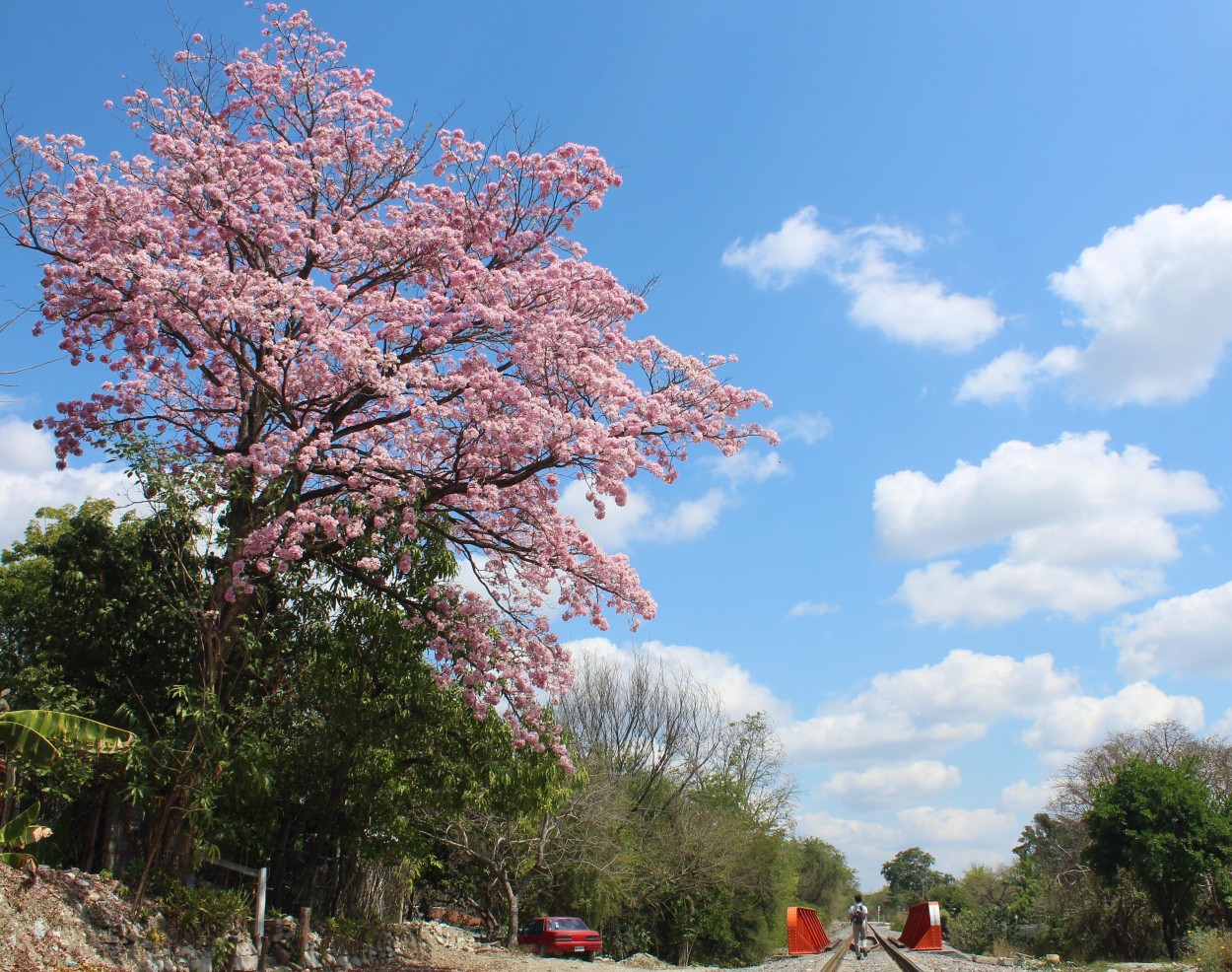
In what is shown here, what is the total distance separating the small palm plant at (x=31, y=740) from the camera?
9.88 m

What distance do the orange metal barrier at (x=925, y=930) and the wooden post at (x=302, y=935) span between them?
26612 mm

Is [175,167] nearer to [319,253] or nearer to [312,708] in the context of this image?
[319,253]

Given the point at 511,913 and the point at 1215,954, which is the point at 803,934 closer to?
the point at 511,913

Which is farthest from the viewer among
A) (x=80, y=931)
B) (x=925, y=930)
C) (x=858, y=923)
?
(x=925, y=930)

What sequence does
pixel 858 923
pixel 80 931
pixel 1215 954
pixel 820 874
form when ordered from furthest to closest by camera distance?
pixel 820 874, pixel 858 923, pixel 1215 954, pixel 80 931

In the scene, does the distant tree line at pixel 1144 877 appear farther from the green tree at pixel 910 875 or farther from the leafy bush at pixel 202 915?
the green tree at pixel 910 875

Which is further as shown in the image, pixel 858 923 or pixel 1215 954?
pixel 858 923

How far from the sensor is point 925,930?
3509 centimetres

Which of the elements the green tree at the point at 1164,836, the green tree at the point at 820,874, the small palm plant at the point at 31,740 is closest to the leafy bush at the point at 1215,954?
the green tree at the point at 1164,836

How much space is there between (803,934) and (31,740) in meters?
32.3

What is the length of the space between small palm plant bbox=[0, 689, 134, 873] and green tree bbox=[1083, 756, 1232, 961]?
2369 centimetres

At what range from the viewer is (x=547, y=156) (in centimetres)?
1367

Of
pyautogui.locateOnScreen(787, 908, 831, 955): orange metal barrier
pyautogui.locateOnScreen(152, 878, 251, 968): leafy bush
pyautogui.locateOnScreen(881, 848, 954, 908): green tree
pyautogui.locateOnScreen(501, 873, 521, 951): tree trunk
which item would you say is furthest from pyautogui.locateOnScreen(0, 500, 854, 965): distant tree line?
pyautogui.locateOnScreen(881, 848, 954, 908): green tree

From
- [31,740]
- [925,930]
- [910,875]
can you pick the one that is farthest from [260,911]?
[910,875]
